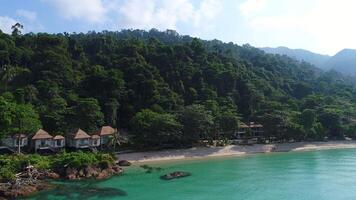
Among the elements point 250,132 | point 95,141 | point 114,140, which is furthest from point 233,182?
point 250,132

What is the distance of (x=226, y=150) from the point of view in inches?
2400

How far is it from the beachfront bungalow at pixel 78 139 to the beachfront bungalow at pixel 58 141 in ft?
3.58

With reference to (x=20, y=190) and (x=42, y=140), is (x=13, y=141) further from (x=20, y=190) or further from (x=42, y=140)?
(x=20, y=190)

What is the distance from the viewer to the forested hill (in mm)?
56594

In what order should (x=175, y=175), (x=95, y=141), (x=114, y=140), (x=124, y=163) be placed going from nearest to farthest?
(x=175, y=175) < (x=124, y=163) < (x=114, y=140) < (x=95, y=141)

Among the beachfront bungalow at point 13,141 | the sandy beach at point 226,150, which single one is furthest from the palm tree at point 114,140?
the beachfront bungalow at point 13,141

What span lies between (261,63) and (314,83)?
1660 cm

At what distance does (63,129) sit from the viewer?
55438mm

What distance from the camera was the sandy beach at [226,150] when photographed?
54191 millimetres

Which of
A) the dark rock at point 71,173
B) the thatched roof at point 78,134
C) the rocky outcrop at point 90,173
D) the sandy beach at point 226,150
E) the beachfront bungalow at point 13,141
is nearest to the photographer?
the dark rock at point 71,173

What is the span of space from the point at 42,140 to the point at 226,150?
2512 cm

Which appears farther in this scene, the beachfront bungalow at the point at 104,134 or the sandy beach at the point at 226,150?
the beachfront bungalow at the point at 104,134

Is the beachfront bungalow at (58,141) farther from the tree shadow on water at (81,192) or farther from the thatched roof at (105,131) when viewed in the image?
the tree shadow on water at (81,192)

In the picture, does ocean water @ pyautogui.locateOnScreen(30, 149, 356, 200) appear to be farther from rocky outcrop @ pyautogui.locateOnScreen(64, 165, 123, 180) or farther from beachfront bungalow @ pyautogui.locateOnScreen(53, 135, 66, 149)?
beachfront bungalow @ pyautogui.locateOnScreen(53, 135, 66, 149)
